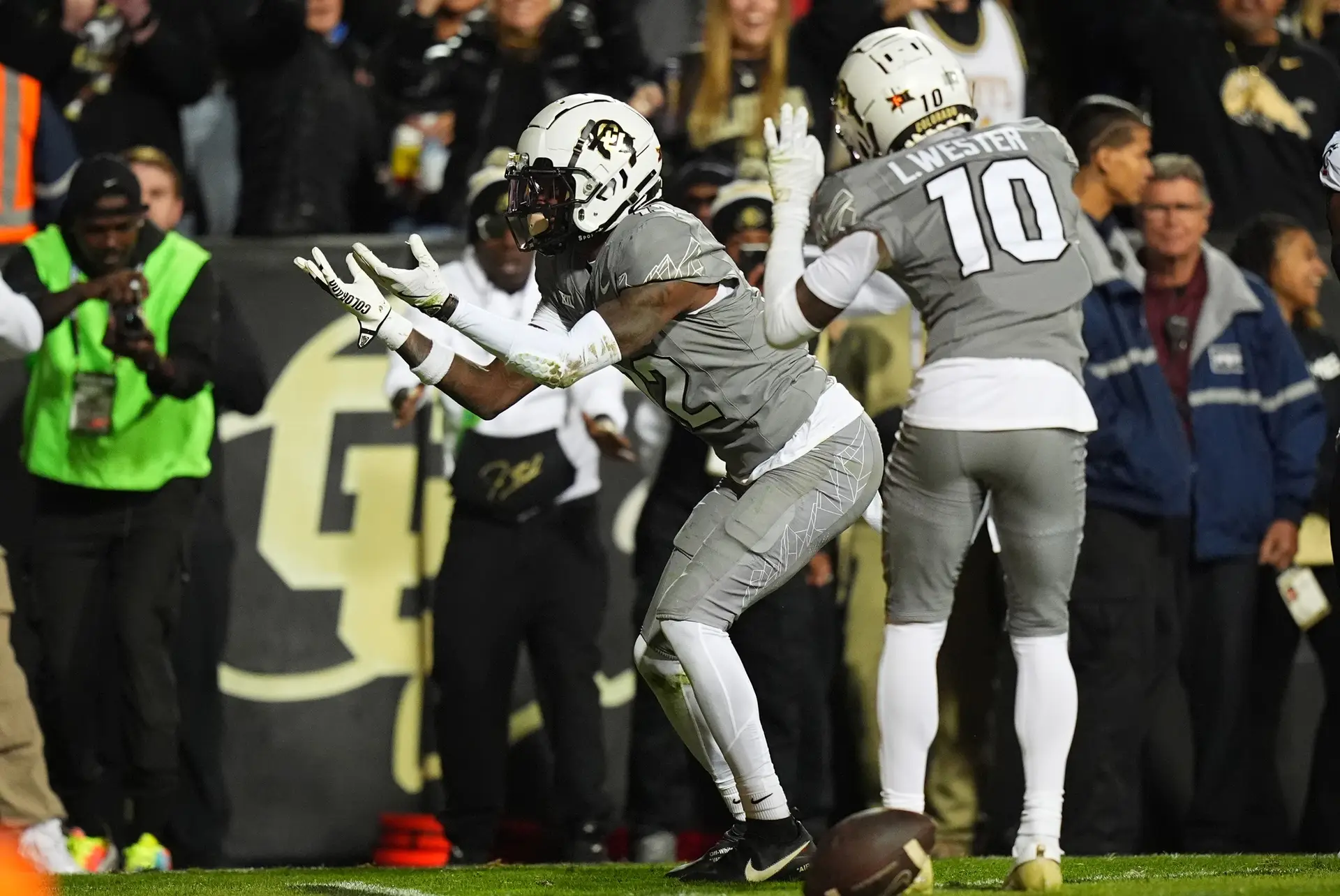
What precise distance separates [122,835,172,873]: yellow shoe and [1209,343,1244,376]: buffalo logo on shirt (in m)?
3.73

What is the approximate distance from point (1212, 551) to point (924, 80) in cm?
273

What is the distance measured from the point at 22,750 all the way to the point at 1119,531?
3.43 metres

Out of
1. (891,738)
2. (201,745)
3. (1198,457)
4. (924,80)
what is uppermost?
(924,80)

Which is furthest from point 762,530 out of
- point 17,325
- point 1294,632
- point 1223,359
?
point 1294,632

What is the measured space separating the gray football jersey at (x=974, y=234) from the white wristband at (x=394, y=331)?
949mm

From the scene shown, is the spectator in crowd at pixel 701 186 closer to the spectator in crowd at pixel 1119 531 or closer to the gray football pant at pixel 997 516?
the spectator in crowd at pixel 1119 531

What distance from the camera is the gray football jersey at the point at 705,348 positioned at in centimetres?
474

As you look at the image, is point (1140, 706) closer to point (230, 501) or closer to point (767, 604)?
point (767, 604)

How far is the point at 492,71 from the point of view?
7.48 metres

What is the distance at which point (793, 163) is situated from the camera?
4.75 meters

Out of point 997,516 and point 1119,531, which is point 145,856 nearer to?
point 997,516

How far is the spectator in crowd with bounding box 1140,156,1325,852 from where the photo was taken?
22.5 ft

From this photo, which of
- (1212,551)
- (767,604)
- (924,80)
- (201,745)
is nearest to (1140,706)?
(1212,551)

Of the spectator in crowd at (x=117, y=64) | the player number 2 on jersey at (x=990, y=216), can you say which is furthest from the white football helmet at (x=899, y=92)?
the spectator in crowd at (x=117, y=64)
